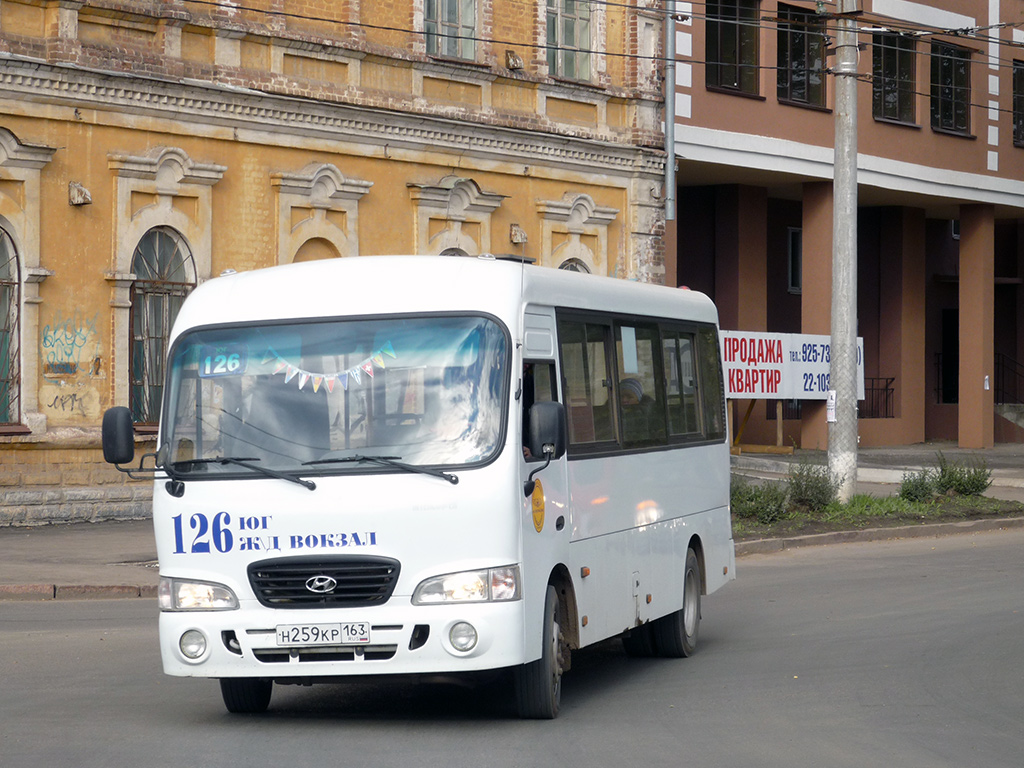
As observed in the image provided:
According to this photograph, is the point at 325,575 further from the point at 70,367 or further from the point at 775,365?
the point at 775,365

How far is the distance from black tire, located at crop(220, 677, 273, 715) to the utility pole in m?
13.4

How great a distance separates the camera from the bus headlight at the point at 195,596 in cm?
839

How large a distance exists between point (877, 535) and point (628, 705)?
1172 centimetres

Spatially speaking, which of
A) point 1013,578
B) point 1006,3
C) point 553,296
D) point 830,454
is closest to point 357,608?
point 553,296

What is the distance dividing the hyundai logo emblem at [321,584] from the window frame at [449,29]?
1767cm

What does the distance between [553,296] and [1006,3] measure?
110 ft

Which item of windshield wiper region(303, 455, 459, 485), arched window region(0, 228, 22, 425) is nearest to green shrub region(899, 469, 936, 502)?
arched window region(0, 228, 22, 425)

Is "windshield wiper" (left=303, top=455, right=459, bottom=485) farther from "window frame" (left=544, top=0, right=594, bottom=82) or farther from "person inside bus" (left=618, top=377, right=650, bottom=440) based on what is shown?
"window frame" (left=544, top=0, right=594, bottom=82)

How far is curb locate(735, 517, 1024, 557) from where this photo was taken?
18938 millimetres

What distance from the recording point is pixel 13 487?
19.9 metres

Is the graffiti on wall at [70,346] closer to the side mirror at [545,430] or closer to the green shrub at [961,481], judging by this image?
the green shrub at [961,481]

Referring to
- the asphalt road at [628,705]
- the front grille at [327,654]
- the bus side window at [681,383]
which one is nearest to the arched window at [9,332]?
the asphalt road at [628,705]

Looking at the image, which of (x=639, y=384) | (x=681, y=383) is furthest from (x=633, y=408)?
(x=681, y=383)

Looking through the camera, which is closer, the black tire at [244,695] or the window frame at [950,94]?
the black tire at [244,695]
